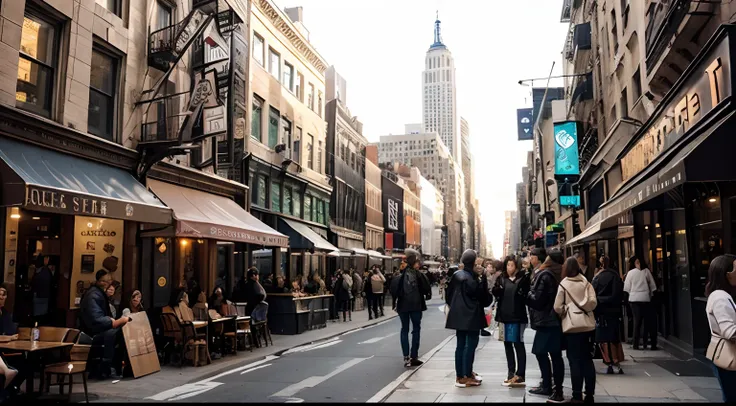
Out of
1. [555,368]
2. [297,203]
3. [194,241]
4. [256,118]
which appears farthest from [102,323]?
[297,203]

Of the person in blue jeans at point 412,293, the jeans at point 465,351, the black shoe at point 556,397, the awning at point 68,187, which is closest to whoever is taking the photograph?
the black shoe at point 556,397

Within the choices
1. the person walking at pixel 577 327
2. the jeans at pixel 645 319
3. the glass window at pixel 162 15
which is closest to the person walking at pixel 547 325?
the person walking at pixel 577 327

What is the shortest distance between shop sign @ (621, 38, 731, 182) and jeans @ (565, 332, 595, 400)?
14.9 feet

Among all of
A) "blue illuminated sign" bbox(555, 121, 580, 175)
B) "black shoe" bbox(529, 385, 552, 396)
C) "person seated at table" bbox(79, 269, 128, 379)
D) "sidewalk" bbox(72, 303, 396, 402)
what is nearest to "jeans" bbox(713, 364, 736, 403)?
"black shoe" bbox(529, 385, 552, 396)

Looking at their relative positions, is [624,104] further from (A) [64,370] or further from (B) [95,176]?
(A) [64,370]

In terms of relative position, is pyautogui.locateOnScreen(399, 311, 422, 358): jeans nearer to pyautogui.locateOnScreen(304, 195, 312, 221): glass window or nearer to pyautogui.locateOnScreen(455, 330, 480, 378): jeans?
pyautogui.locateOnScreen(455, 330, 480, 378): jeans

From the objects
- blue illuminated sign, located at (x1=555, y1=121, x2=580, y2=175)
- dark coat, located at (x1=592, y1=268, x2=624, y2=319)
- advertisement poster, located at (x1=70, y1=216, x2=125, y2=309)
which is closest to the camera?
dark coat, located at (x1=592, y1=268, x2=624, y2=319)

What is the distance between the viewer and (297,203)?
28359 millimetres

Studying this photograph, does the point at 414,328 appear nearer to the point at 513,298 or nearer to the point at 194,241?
the point at 513,298

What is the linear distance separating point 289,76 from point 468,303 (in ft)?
69.5

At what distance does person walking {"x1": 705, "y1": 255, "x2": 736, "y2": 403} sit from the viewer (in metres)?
→ 5.61

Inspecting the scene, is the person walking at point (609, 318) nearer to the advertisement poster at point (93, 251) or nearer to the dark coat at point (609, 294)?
the dark coat at point (609, 294)

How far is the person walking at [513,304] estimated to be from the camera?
855cm

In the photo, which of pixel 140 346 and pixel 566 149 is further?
pixel 566 149
